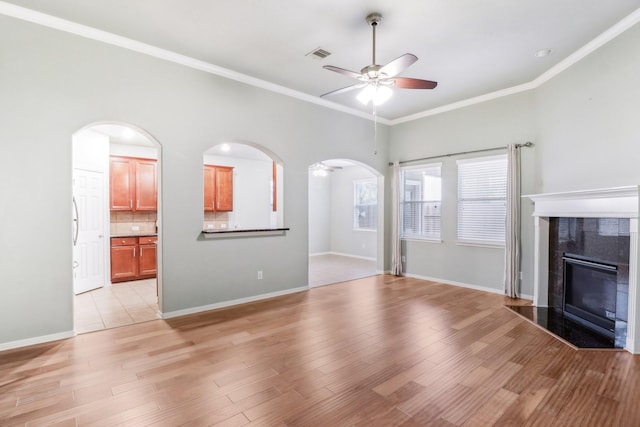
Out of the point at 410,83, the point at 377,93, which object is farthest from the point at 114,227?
the point at 410,83

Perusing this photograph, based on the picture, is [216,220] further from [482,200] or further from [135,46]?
[482,200]

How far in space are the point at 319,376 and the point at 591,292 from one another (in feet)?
11.5

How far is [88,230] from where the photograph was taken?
5562 millimetres

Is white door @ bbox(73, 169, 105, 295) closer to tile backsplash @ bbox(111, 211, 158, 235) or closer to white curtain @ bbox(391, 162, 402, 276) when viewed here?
tile backsplash @ bbox(111, 211, 158, 235)

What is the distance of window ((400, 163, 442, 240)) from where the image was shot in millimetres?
6289

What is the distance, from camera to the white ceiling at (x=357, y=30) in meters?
3.04

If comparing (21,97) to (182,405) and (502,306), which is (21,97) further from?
(502,306)

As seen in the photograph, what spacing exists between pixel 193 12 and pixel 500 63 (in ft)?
12.6

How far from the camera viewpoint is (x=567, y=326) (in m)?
3.68

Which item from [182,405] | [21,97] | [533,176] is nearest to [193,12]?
[21,97]

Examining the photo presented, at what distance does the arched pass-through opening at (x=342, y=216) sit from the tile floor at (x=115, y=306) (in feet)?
13.3

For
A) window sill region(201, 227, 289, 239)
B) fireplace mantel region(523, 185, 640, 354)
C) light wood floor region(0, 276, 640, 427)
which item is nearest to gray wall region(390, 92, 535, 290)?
fireplace mantel region(523, 185, 640, 354)

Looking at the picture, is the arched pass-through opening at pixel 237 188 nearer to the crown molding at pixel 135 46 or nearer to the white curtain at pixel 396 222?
the crown molding at pixel 135 46

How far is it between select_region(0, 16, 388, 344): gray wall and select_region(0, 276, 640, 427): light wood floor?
Result: 0.59m
